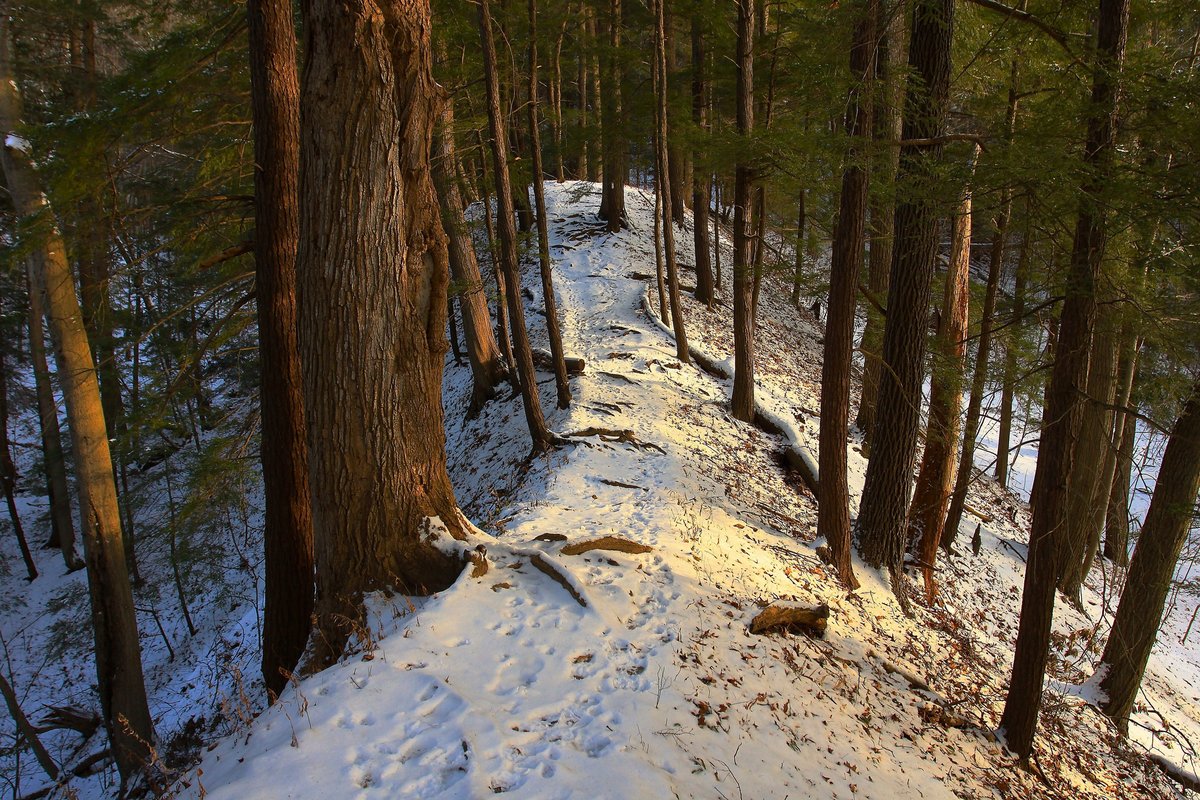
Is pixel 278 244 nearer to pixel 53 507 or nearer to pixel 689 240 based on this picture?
pixel 53 507

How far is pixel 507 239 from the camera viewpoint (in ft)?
31.9

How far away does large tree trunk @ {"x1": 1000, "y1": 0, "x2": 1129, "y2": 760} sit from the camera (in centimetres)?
436

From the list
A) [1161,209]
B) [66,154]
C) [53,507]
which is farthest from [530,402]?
[53,507]

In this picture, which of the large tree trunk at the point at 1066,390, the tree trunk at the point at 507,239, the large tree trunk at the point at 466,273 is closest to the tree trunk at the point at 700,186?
the large tree trunk at the point at 466,273

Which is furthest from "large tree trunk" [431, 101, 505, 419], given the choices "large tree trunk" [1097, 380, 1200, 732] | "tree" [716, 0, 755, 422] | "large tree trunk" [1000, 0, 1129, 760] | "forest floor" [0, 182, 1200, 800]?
"large tree trunk" [1097, 380, 1200, 732]

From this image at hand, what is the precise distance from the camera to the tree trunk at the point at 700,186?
49.1ft

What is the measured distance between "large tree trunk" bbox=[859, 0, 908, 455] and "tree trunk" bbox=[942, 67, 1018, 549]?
125 centimetres

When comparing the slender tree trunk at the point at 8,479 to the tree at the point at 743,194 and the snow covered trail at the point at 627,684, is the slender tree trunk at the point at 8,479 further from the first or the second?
the tree at the point at 743,194

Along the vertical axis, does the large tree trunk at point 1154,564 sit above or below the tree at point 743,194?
below

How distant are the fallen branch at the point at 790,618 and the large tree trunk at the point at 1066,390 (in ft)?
5.50

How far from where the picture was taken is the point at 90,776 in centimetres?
853

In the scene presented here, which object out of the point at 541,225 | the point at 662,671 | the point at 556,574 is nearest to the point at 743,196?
the point at 541,225

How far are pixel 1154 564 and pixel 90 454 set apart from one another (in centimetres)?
1183

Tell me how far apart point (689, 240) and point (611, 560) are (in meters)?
18.6
